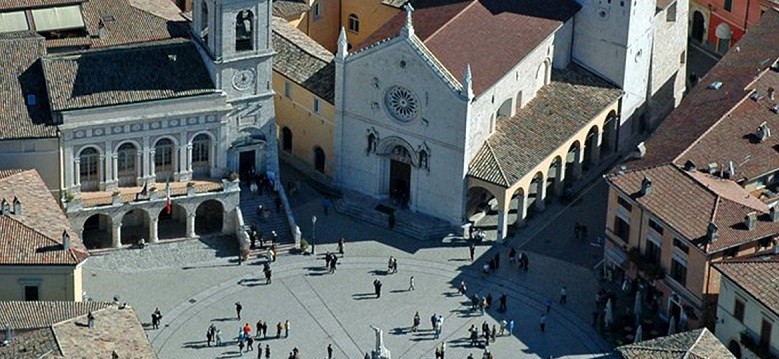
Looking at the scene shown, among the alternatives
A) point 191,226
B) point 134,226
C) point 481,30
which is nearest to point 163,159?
point 191,226

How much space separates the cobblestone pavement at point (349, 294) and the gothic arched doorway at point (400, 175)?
3.12 meters

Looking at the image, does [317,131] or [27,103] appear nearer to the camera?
[27,103]

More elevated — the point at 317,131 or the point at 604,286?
the point at 317,131

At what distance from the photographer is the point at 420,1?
143000 millimetres

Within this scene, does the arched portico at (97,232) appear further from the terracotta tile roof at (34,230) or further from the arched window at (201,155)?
the terracotta tile roof at (34,230)

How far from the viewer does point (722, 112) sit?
133875mm

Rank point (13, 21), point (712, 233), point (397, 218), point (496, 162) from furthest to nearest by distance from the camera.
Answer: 1. point (397, 218)
2. point (13, 21)
3. point (496, 162)
4. point (712, 233)

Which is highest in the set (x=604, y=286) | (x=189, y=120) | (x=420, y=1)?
(x=420, y=1)

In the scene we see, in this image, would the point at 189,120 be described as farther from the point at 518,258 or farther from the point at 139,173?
the point at 518,258

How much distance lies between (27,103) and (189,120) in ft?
32.3

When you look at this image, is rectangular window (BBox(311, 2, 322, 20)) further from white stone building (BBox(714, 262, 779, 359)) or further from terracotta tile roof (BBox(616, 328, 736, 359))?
Answer: terracotta tile roof (BBox(616, 328, 736, 359))

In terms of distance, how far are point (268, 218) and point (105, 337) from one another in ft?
80.1

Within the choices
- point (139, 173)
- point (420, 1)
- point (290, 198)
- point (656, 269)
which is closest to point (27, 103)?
point (139, 173)

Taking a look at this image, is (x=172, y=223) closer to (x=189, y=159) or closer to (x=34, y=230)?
(x=189, y=159)
